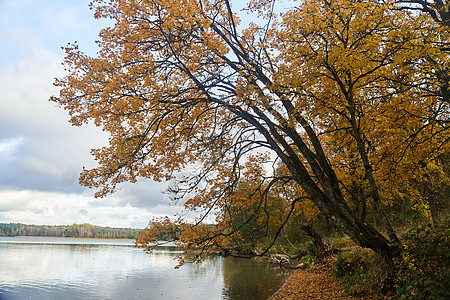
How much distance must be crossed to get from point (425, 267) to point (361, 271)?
3236 mm

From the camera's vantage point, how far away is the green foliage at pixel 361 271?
7657mm

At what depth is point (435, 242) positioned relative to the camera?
240 inches

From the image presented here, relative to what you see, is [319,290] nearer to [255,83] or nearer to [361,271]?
[361,271]

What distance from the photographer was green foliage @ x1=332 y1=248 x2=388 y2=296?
301 inches

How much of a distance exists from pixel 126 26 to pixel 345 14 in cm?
511

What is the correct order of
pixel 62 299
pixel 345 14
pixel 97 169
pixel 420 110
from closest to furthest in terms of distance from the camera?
pixel 345 14 < pixel 97 169 < pixel 420 110 < pixel 62 299

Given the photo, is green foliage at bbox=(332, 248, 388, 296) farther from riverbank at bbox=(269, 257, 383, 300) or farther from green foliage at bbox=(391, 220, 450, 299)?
green foliage at bbox=(391, 220, 450, 299)

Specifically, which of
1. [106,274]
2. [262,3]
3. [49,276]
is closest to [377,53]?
[262,3]

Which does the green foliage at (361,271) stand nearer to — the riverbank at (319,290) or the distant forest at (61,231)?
the riverbank at (319,290)

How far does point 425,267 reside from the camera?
19.2ft

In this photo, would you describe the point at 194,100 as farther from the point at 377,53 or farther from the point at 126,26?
the point at 377,53

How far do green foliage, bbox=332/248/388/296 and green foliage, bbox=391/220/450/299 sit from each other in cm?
125

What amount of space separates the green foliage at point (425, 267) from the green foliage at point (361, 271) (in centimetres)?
125

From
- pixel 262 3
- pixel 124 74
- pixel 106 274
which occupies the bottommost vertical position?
pixel 106 274
